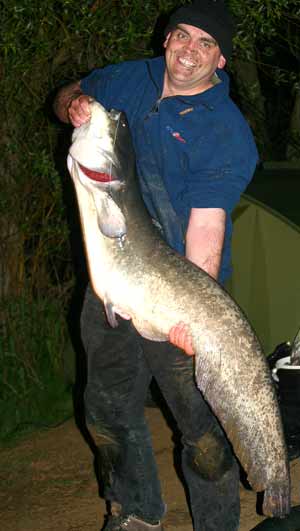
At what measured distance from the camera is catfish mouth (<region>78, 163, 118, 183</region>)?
11.5 feet

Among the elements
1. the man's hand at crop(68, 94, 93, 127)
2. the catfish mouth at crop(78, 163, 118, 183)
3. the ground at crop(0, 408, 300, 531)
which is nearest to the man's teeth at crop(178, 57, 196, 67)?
the man's hand at crop(68, 94, 93, 127)

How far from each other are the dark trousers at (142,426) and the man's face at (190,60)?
3.50 feet

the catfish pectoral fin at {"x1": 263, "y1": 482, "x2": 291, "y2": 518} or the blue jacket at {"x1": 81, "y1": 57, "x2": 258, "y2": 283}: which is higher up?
the blue jacket at {"x1": 81, "y1": 57, "x2": 258, "y2": 283}

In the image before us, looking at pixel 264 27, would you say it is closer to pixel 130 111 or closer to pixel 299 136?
pixel 130 111

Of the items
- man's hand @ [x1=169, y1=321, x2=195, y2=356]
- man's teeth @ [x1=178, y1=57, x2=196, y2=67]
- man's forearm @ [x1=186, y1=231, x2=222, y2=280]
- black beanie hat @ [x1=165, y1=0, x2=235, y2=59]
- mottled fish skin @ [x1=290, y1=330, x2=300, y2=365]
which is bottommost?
mottled fish skin @ [x1=290, y1=330, x2=300, y2=365]

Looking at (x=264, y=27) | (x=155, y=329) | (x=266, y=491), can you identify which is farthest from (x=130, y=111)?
(x=264, y=27)

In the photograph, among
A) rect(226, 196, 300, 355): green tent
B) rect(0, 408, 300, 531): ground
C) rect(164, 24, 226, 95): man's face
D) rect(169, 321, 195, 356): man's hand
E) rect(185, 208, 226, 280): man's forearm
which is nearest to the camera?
rect(169, 321, 195, 356): man's hand

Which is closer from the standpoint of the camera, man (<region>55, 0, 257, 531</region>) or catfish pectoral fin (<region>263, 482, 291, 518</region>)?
catfish pectoral fin (<region>263, 482, 291, 518</region>)

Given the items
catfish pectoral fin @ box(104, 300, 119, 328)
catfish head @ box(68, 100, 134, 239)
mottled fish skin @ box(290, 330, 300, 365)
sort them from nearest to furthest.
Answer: catfish head @ box(68, 100, 134, 239)
catfish pectoral fin @ box(104, 300, 119, 328)
mottled fish skin @ box(290, 330, 300, 365)

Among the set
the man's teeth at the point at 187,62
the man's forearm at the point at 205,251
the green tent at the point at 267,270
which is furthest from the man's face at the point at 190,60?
the green tent at the point at 267,270

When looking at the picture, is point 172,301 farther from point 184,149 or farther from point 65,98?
point 65,98

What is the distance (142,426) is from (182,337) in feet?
2.61

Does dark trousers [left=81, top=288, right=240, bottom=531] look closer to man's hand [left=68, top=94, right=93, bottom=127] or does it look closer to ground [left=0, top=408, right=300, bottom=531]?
ground [left=0, top=408, right=300, bottom=531]

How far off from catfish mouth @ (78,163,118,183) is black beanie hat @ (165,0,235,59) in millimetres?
932
